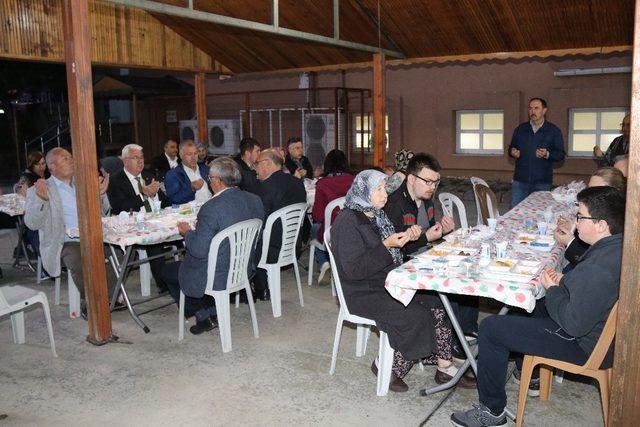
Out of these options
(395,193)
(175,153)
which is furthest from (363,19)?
(395,193)

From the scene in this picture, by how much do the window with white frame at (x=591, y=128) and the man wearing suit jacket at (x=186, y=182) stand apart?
7219mm

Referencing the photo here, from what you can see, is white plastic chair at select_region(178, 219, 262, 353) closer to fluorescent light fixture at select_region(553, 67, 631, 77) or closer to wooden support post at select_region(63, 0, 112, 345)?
wooden support post at select_region(63, 0, 112, 345)

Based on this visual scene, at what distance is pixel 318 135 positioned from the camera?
1183 cm

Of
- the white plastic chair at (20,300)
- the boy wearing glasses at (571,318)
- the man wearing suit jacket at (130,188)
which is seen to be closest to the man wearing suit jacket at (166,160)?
the man wearing suit jacket at (130,188)

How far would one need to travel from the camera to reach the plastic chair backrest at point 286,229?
4887mm

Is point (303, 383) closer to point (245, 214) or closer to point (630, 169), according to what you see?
point (245, 214)

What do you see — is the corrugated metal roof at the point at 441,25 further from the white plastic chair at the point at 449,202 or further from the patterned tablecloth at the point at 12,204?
the patterned tablecloth at the point at 12,204

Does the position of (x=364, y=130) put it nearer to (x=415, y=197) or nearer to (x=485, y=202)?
(x=485, y=202)

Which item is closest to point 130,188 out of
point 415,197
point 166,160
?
point 166,160

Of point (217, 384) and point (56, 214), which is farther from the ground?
point (56, 214)

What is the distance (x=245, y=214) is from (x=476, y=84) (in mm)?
8257

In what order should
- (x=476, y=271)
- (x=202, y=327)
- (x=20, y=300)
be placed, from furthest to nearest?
(x=202, y=327) → (x=20, y=300) → (x=476, y=271)

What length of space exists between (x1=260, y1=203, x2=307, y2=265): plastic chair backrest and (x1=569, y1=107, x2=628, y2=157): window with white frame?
7.25 meters

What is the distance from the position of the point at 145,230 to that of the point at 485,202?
10.8 ft
